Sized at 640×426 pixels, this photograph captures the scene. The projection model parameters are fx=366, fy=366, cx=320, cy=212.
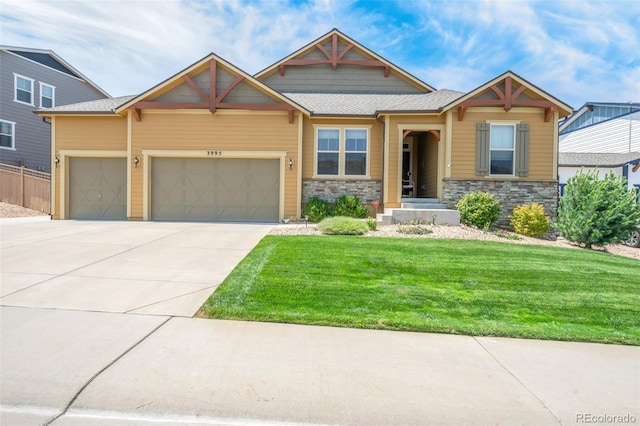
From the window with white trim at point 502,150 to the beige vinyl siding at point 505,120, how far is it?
0.40 m

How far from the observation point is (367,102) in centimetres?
1583

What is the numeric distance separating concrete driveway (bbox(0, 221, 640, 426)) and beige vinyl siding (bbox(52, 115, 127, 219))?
33.9 feet

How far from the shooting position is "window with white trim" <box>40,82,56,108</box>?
22703 millimetres

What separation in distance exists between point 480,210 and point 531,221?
5.50ft

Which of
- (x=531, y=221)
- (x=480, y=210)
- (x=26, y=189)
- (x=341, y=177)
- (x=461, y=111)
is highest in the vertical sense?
(x=461, y=111)

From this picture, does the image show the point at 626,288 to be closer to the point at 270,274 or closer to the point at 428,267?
the point at 428,267

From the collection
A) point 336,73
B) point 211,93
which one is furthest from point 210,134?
point 336,73

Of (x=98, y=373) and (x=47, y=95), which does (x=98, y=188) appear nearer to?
(x=98, y=373)

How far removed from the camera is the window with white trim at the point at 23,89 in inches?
832

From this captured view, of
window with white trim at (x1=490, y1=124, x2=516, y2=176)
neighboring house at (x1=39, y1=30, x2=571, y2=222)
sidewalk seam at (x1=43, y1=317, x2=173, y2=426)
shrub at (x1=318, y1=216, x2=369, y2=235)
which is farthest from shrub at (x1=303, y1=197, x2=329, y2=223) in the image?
sidewalk seam at (x1=43, y1=317, x2=173, y2=426)

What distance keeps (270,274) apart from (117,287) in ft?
7.30

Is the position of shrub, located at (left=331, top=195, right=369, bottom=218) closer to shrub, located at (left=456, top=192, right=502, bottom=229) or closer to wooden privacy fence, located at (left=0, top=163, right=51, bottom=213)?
shrub, located at (left=456, top=192, right=502, bottom=229)

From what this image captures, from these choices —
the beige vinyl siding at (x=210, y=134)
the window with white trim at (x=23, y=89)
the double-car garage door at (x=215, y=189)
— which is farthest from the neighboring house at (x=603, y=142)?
the window with white trim at (x=23, y=89)

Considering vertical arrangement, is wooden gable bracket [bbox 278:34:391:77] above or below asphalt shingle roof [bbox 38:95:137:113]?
above
